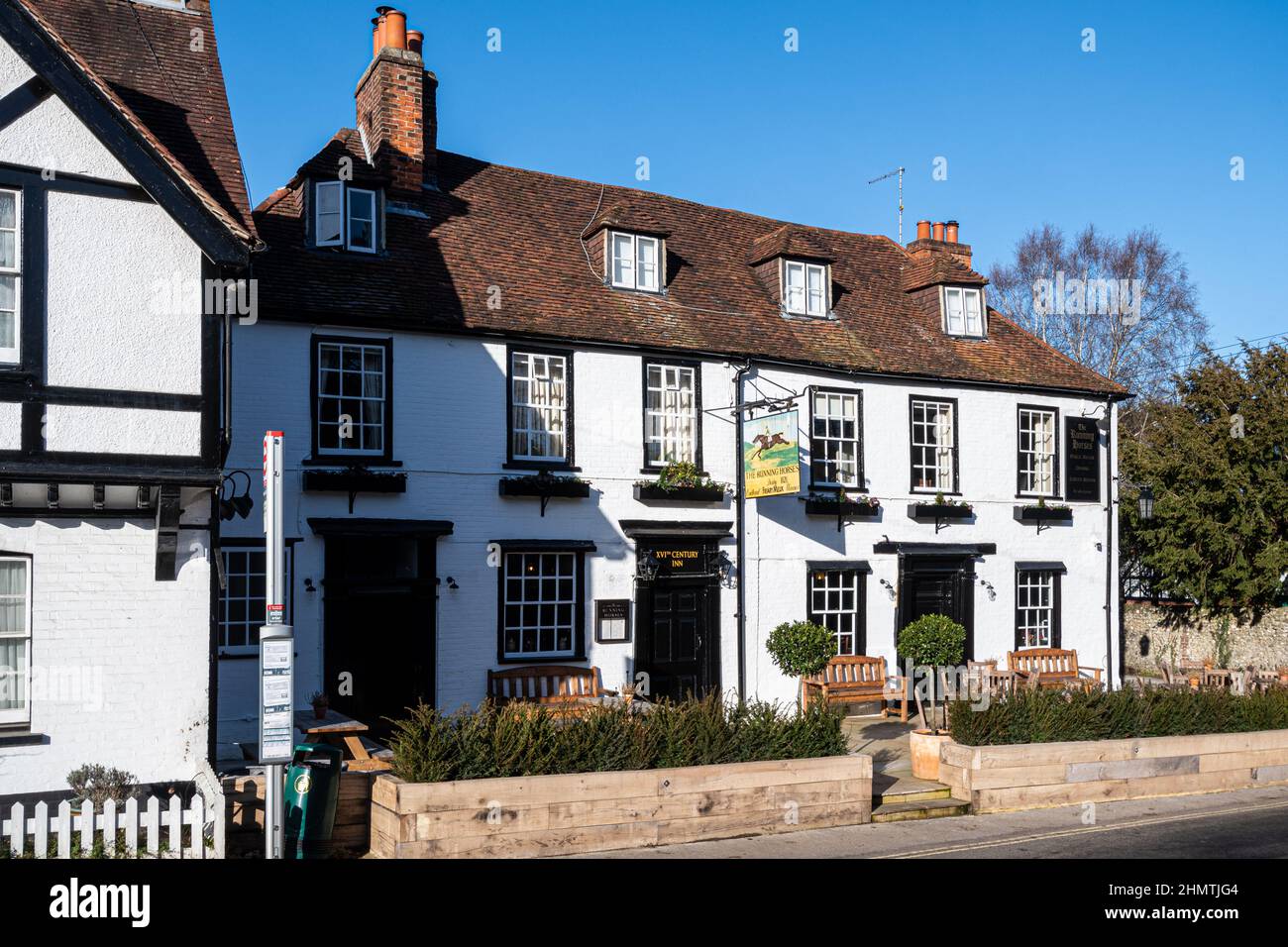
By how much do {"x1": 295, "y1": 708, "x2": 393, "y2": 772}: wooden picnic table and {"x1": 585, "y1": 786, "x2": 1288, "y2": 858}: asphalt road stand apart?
109 inches

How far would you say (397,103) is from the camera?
18.5 meters

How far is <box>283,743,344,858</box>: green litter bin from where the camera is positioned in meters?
10.1

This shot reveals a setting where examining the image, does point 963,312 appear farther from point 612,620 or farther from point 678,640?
point 612,620

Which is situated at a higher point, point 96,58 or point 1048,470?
point 96,58

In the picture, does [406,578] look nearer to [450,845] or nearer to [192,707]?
[192,707]

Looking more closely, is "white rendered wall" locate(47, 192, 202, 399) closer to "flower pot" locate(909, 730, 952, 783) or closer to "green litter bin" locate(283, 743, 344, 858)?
"green litter bin" locate(283, 743, 344, 858)

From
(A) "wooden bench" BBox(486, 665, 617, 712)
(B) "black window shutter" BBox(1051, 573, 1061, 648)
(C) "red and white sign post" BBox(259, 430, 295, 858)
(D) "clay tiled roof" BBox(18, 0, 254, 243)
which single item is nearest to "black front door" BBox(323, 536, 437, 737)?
(A) "wooden bench" BBox(486, 665, 617, 712)

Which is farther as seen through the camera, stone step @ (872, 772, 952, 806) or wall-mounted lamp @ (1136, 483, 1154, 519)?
wall-mounted lamp @ (1136, 483, 1154, 519)

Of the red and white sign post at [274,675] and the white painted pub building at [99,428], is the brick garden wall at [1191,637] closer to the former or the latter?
the red and white sign post at [274,675]

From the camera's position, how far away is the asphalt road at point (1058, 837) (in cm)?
1108

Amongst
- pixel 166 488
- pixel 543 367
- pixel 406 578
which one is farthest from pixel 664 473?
pixel 166 488

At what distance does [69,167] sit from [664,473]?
9751 millimetres

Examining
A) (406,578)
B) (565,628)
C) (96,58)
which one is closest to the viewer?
(96,58)
